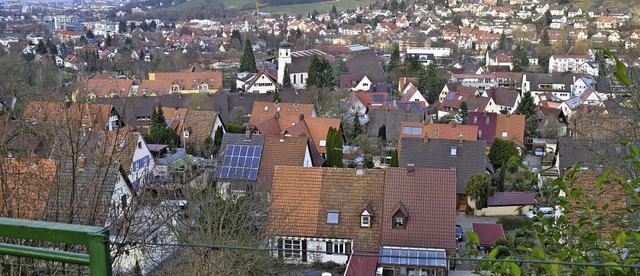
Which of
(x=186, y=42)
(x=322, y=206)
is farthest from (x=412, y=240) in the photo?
(x=186, y=42)

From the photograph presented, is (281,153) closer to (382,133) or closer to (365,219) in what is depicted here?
(365,219)

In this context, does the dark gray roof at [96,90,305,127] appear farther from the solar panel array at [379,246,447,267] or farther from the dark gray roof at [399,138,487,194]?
the solar panel array at [379,246,447,267]

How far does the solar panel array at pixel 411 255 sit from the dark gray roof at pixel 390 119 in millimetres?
13844

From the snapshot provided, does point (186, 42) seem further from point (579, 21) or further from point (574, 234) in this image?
point (574, 234)

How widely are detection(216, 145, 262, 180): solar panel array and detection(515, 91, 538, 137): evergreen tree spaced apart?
14974 millimetres

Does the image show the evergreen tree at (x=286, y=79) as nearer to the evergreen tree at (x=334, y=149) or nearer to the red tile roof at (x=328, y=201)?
the evergreen tree at (x=334, y=149)

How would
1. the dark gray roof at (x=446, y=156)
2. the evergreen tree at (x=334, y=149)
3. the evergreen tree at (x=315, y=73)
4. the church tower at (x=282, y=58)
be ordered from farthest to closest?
1. the church tower at (x=282, y=58)
2. the evergreen tree at (x=315, y=73)
3. the evergreen tree at (x=334, y=149)
4. the dark gray roof at (x=446, y=156)

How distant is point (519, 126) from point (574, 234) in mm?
24795

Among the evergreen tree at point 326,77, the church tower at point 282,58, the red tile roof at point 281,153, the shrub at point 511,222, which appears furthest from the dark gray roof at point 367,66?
the shrub at point 511,222

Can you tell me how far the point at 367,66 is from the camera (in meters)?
49.8

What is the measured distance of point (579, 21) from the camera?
8700 centimetres

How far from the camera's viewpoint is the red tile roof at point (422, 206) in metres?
13.3

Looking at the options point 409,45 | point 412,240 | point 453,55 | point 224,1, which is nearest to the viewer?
point 412,240

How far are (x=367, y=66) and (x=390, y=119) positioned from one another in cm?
2291
